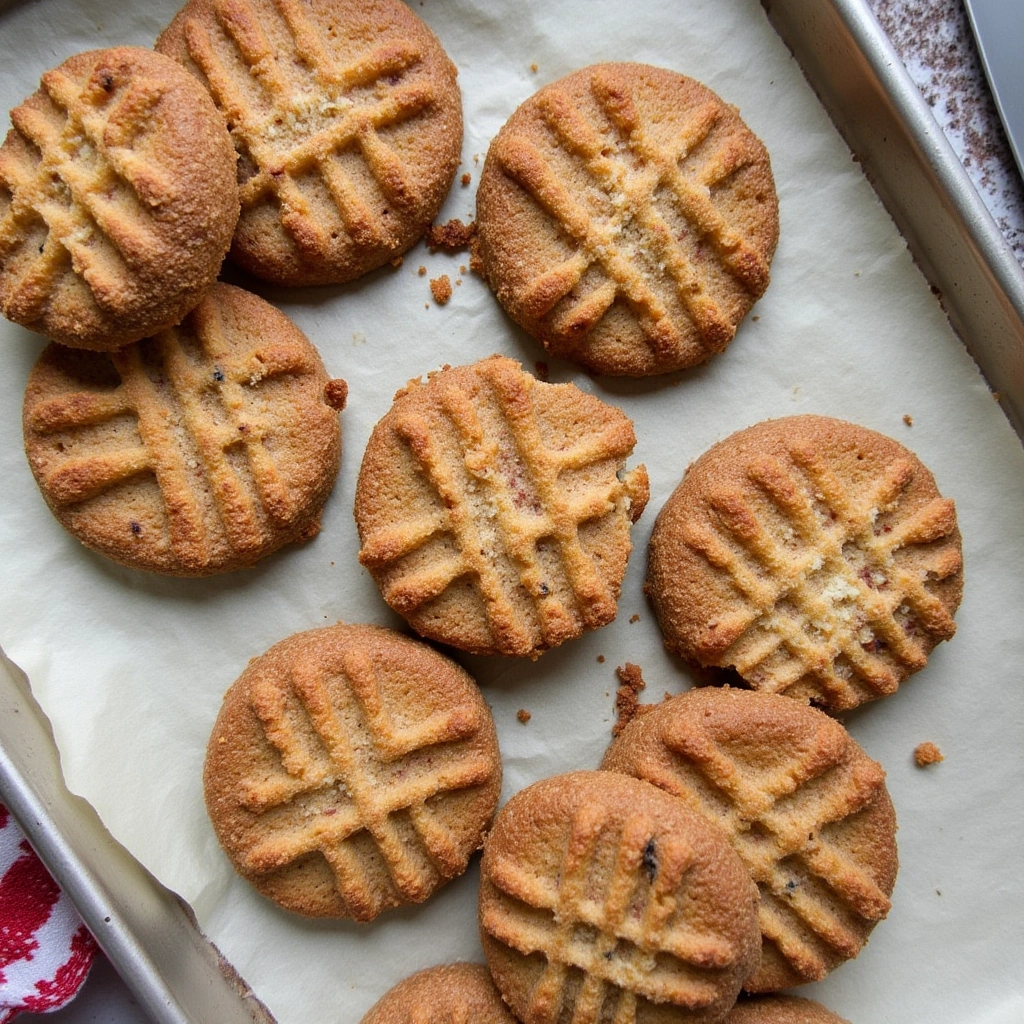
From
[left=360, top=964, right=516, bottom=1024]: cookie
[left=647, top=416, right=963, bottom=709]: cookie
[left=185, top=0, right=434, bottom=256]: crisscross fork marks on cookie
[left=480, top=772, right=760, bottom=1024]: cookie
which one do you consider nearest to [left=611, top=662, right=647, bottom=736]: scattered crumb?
[left=647, top=416, right=963, bottom=709]: cookie

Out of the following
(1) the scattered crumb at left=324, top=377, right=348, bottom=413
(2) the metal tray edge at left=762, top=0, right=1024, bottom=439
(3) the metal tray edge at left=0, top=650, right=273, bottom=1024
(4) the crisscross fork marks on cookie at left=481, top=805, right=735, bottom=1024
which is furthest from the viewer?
(1) the scattered crumb at left=324, top=377, right=348, bottom=413

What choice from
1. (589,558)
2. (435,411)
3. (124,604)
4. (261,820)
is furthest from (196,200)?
(261,820)

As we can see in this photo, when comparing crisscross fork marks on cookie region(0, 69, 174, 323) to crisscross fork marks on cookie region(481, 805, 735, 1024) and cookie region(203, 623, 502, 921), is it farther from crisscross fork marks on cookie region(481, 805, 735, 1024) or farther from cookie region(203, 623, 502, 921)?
crisscross fork marks on cookie region(481, 805, 735, 1024)

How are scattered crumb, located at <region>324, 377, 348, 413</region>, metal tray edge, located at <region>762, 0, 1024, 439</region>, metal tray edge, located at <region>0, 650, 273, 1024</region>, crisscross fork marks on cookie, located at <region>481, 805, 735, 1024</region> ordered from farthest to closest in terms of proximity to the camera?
scattered crumb, located at <region>324, 377, 348, 413</region>
metal tray edge, located at <region>762, 0, 1024, 439</region>
metal tray edge, located at <region>0, 650, 273, 1024</region>
crisscross fork marks on cookie, located at <region>481, 805, 735, 1024</region>

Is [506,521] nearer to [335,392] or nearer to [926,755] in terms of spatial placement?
[335,392]

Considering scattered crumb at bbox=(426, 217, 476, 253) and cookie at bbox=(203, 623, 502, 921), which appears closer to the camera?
cookie at bbox=(203, 623, 502, 921)

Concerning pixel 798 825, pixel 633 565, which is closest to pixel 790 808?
pixel 798 825
